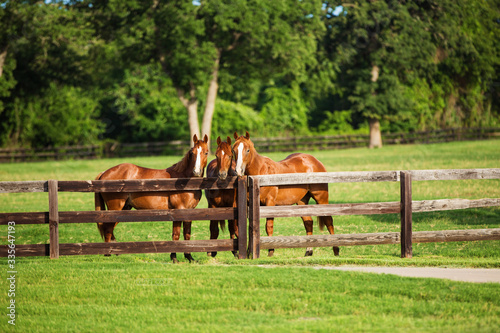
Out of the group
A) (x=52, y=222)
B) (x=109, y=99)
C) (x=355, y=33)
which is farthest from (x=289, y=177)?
(x=109, y=99)

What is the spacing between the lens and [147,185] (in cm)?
950

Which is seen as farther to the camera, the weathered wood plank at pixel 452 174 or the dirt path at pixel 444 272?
the weathered wood plank at pixel 452 174

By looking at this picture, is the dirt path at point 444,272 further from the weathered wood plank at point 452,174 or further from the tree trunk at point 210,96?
the tree trunk at point 210,96

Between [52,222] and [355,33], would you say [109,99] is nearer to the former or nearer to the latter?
[355,33]

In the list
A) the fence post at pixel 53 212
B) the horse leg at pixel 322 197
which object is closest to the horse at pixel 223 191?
the horse leg at pixel 322 197

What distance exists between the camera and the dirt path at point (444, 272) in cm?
790

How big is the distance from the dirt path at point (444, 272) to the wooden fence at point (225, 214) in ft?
3.66

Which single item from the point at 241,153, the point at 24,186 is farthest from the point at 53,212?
the point at 241,153

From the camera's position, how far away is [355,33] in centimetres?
5012

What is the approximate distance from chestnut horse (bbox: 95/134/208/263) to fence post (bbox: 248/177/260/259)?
3.10ft

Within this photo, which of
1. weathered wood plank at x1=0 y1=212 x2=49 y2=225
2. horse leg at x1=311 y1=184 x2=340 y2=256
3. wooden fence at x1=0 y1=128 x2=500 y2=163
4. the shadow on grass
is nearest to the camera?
weathered wood plank at x1=0 y1=212 x2=49 y2=225

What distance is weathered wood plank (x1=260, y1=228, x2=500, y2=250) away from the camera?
9.55 m

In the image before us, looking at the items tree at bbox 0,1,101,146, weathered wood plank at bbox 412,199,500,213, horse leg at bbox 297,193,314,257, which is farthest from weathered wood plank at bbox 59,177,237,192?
tree at bbox 0,1,101,146

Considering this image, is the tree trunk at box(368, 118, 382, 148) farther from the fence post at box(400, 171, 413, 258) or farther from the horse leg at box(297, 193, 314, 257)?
the fence post at box(400, 171, 413, 258)
